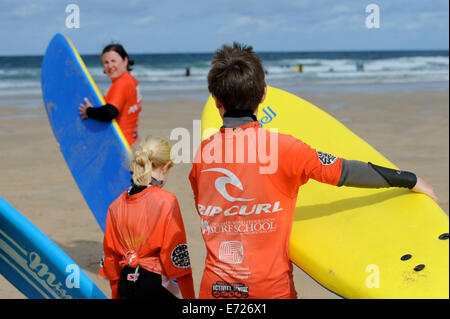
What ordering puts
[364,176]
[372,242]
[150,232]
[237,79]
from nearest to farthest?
[237,79], [364,176], [150,232], [372,242]

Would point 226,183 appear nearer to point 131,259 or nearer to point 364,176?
point 364,176

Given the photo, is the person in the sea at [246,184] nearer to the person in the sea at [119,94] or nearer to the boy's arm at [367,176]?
the boy's arm at [367,176]

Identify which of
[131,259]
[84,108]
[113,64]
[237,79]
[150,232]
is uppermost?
[113,64]

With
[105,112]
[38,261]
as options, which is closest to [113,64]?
[105,112]

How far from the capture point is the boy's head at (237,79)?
1.47 metres

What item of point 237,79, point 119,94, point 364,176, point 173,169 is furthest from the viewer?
point 173,169

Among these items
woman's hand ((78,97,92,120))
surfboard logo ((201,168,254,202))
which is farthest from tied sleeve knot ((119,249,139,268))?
woman's hand ((78,97,92,120))

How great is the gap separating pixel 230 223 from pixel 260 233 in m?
0.10

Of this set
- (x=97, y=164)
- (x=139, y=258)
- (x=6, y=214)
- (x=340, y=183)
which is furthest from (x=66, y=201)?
(x=340, y=183)

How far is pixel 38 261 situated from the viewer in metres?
2.61

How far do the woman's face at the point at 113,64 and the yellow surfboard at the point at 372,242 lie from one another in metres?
1.18

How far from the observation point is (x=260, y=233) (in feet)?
4.95

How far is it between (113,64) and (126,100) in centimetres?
27

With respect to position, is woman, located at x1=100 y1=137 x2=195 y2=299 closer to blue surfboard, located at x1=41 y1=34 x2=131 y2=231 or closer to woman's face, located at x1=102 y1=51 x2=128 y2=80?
blue surfboard, located at x1=41 y1=34 x2=131 y2=231
